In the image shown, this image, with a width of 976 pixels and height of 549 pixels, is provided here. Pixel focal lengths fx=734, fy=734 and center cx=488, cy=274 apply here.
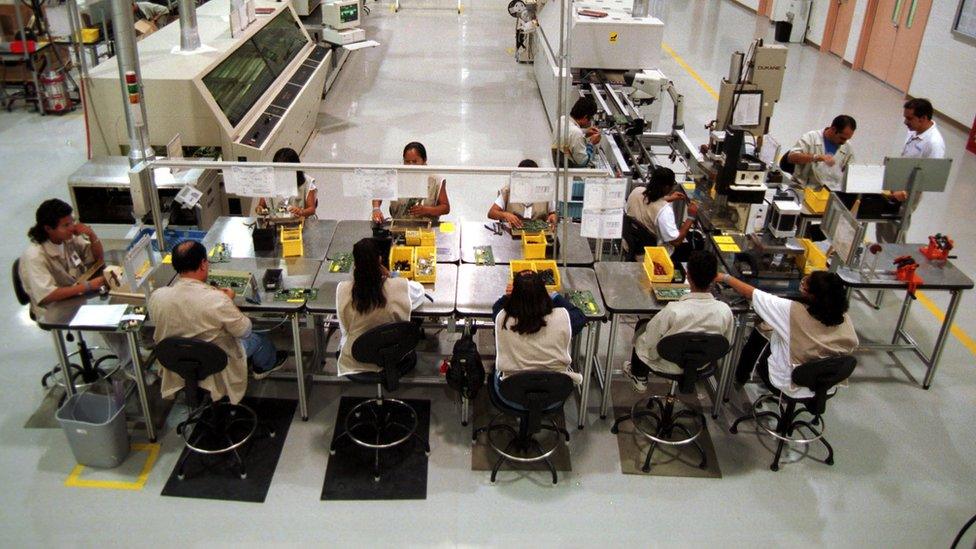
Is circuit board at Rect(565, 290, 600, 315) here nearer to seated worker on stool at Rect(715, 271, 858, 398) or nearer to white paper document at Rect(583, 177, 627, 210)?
white paper document at Rect(583, 177, 627, 210)

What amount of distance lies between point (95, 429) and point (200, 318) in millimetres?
930

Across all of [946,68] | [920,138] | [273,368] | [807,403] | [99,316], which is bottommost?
[273,368]

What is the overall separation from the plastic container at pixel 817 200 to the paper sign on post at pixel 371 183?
3.33 metres

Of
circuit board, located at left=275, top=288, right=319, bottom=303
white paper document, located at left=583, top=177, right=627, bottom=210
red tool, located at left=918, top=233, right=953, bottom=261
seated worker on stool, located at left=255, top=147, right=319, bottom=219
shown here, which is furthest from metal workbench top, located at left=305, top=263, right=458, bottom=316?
red tool, located at left=918, top=233, right=953, bottom=261

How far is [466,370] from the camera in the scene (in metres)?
4.04

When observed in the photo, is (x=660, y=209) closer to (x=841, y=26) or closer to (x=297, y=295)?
(x=297, y=295)

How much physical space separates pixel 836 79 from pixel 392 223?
32.0 feet

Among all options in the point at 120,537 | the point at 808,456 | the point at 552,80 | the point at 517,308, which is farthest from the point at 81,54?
the point at 808,456

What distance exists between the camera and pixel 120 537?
12.3 feet

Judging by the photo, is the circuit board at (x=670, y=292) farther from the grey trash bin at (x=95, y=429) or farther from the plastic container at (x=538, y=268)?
the grey trash bin at (x=95, y=429)

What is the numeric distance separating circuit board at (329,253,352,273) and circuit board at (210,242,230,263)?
68 centimetres

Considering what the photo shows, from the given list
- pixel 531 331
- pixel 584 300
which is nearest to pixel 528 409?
pixel 531 331

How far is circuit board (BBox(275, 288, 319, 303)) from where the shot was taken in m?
4.24

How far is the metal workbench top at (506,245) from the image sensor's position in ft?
15.8
